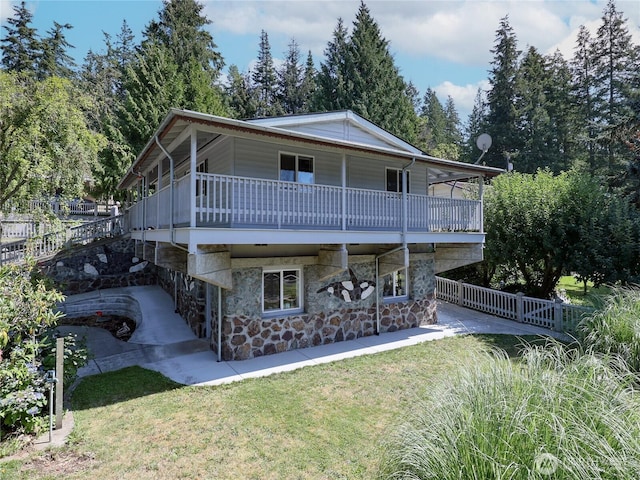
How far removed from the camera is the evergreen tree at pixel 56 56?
32.2m

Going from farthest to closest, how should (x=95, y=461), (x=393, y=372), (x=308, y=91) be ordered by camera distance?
(x=308, y=91) < (x=393, y=372) < (x=95, y=461)

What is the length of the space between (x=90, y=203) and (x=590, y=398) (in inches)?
1236

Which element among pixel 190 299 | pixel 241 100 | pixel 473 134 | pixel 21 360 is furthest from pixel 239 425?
pixel 473 134

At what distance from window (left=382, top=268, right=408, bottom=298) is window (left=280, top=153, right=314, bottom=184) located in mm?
4119

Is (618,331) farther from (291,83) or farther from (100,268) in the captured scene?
(291,83)

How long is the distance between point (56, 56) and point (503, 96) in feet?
154

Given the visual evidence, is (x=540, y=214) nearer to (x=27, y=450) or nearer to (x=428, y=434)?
(x=428, y=434)

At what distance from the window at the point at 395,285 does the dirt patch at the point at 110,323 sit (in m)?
8.44

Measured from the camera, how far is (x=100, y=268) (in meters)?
15.3

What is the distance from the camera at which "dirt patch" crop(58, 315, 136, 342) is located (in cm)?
1148

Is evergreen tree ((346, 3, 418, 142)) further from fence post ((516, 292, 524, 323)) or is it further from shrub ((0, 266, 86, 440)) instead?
shrub ((0, 266, 86, 440))

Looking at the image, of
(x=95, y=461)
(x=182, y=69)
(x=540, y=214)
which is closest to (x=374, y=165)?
(x=540, y=214)

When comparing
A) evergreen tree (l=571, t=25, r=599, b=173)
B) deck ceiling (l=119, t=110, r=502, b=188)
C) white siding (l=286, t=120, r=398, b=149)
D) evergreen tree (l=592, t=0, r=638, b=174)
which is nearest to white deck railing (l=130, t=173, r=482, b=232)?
deck ceiling (l=119, t=110, r=502, b=188)

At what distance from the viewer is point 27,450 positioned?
467 cm
